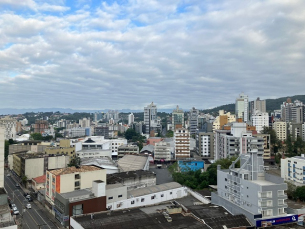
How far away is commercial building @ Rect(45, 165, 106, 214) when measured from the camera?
1872 cm

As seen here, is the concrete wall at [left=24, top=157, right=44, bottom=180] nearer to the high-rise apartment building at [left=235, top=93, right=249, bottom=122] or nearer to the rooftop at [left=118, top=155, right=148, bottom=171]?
the rooftop at [left=118, top=155, right=148, bottom=171]

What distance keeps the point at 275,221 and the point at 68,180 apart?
1305cm

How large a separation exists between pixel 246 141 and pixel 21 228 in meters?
24.3

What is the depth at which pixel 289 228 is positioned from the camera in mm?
15703

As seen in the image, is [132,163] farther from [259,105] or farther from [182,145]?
[259,105]

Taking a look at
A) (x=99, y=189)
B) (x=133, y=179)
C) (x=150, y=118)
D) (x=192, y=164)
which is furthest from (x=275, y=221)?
(x=150, y=118)

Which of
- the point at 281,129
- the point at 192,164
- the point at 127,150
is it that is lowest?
the point at 192,164

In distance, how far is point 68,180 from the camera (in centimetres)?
1897

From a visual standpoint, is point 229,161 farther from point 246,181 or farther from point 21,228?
point 21,228

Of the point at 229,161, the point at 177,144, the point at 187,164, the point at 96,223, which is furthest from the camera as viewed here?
the point at 177,144

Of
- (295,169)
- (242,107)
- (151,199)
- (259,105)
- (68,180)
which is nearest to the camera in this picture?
(68,180)

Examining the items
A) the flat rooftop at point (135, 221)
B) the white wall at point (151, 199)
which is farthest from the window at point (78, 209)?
the white wall at point (151, 199)

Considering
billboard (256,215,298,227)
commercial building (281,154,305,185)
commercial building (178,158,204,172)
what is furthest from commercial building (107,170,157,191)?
commercial building (281,154,305,185)

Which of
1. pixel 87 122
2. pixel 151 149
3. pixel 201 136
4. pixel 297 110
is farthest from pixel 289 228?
pixel 87 122
